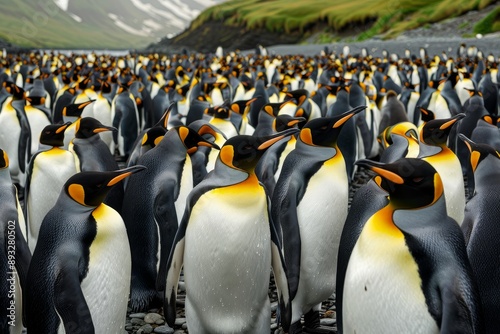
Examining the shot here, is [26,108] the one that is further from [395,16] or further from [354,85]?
[395,16]

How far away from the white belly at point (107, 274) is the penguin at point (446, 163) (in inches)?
75.7

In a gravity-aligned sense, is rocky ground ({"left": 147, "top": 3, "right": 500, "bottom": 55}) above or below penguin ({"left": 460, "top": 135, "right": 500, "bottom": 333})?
above

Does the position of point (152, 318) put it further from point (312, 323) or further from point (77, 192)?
point (77, 192)

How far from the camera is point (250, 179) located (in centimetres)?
271

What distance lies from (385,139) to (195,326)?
8.80 ft

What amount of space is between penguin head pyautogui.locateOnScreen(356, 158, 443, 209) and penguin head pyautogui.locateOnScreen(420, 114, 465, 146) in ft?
5.10

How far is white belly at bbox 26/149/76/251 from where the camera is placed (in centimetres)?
415

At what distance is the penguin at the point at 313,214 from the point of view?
3.18 metres

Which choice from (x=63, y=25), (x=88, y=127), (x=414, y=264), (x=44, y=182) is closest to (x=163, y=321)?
(x=44, y=182)

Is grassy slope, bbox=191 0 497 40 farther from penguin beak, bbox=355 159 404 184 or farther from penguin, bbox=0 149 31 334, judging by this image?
penguin beak, bbox=355 159 404 184

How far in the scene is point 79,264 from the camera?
8.04ft

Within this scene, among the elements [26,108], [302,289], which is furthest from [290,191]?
[26,108]

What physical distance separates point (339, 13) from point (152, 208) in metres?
37.1

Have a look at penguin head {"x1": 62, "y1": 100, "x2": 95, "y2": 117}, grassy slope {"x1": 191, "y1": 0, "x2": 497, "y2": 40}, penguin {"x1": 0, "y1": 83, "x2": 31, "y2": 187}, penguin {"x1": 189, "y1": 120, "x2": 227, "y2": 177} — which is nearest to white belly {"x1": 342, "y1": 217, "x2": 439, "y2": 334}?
penguin {"x1": 189, "y1": 120, "x2": 227, "y2": 177}
